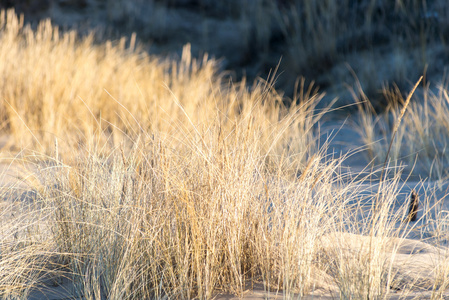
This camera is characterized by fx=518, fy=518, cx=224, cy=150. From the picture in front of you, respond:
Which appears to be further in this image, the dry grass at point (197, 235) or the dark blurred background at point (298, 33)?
the dark blurred background at point (298, 33)

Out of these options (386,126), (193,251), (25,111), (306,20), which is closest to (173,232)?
(193,251)

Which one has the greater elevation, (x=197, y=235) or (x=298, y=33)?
(x=197, y=235)

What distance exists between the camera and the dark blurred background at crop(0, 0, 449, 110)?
680 cm

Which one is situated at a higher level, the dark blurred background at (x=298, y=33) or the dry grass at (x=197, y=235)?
the dry grass at (x=197, y=235)

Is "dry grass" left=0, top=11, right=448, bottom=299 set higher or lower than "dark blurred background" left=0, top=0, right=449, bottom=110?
higher

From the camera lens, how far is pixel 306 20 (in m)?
8.65

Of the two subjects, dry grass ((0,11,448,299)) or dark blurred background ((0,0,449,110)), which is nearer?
dry grass ((0,11,448,299))

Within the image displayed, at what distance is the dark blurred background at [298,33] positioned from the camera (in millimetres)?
6801

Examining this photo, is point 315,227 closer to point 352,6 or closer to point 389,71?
point 389,71

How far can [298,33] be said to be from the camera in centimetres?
831

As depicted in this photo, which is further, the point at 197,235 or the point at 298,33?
the point at 298,33

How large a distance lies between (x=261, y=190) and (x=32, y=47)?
4.36m

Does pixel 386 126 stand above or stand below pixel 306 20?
below

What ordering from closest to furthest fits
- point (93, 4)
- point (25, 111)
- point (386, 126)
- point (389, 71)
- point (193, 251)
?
point (193, 251) < point (25, 111) < point (386, 126) < point (389, 71) < point (93, 4)
